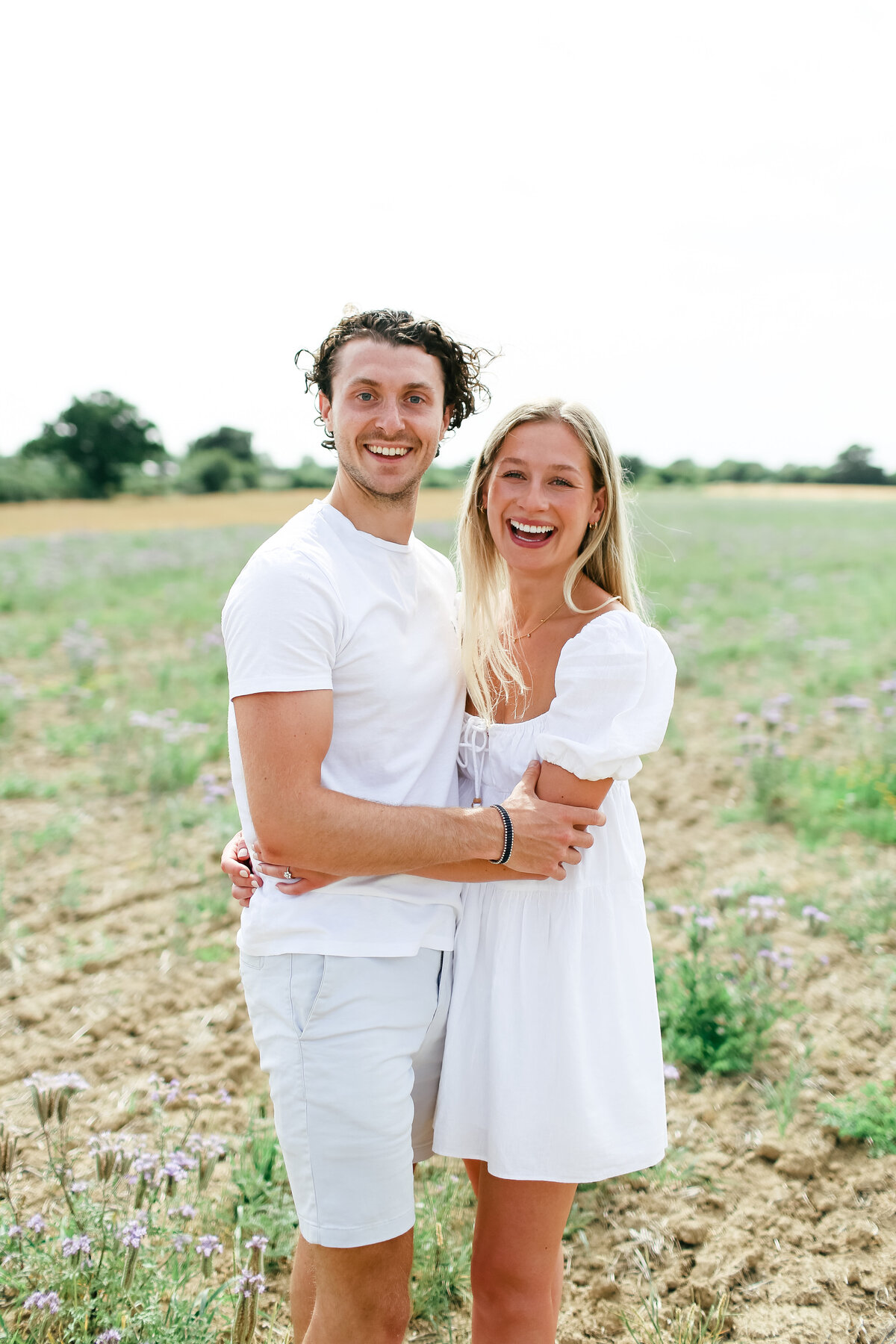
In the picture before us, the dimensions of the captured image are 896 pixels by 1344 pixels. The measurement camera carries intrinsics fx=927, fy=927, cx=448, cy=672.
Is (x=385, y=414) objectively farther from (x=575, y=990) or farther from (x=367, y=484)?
(x=575, y=990)

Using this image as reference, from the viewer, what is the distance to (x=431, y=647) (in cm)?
216

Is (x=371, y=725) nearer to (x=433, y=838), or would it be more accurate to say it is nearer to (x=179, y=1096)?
(x=433, y=838)

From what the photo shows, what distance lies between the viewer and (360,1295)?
71.8 inches

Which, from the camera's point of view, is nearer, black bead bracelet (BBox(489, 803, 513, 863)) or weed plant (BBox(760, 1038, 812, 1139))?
black bead bracelet (BBox(489, 803, 513, 863))

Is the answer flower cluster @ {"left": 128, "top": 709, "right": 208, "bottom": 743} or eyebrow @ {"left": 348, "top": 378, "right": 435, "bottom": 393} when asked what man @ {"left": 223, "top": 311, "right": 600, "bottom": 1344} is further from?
flower cluster @ {"left": 128, "top": 709, "right": 208, "bottom": 743}

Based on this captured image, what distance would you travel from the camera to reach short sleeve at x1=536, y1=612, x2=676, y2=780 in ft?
6.17

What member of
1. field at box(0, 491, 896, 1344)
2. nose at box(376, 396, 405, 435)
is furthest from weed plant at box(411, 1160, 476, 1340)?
nose at box(376, 396, 405, 435)

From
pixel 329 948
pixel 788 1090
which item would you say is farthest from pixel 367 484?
pixel 788 1090

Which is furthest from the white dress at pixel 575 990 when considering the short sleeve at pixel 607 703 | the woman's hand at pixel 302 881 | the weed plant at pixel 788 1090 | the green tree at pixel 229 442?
the green tree at pixel 229 442

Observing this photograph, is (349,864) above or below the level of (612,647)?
below

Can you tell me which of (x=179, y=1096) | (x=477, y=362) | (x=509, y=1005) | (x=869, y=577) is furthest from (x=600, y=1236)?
(x=869, y=577)


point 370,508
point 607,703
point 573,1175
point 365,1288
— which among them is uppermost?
point 370,508

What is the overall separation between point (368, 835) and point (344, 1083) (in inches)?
19.3

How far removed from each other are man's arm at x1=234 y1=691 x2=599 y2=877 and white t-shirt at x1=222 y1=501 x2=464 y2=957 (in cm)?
7
